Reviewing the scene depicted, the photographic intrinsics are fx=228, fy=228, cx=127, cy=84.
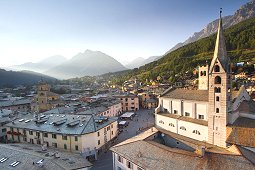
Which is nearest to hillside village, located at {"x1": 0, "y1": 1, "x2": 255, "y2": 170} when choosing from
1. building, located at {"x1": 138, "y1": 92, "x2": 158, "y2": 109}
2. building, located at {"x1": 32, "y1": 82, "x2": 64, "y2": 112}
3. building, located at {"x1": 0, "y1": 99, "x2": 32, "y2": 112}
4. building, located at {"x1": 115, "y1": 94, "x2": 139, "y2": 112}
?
building, located at {"x1": 32, "y1": 82, "x2": 64, "y2": 112}

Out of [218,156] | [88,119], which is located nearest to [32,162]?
[88,119]

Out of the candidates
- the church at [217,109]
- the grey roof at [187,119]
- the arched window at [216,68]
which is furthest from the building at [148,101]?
the arched window at [216,68]

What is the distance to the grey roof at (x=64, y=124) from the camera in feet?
159

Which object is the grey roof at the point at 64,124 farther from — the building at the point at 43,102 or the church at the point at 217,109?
the building at the point at 43,102

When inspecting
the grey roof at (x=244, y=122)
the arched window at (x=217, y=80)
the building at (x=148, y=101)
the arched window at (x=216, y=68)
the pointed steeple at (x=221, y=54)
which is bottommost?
the building at (x=148, y=101)

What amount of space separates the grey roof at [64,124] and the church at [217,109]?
59.1 feet

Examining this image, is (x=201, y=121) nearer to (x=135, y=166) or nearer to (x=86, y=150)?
(x=135, y=166)

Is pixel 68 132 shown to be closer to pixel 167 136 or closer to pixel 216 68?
pixel 167 136

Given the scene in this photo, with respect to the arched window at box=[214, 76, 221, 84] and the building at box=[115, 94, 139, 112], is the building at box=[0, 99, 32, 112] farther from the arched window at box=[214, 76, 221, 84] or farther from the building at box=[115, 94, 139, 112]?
the arched window at box=[214, 76, 221, 84]

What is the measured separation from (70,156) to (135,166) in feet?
35.6

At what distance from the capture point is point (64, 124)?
51.8 meters

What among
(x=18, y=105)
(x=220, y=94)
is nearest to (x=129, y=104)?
(x=18, y=105)

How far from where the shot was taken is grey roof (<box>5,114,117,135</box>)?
48366mm

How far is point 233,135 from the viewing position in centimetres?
3744
